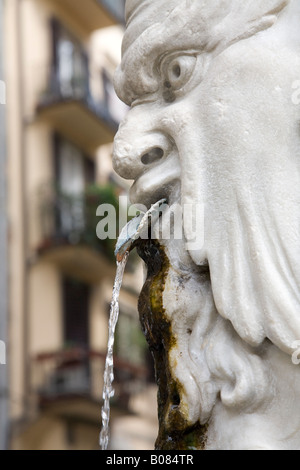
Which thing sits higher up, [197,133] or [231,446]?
[197,133]

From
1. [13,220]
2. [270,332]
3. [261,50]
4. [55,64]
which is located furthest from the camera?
[55,64]

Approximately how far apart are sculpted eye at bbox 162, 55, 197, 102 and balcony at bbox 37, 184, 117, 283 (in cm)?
1246

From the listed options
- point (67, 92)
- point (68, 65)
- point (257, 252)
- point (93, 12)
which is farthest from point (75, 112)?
point (257, 252)

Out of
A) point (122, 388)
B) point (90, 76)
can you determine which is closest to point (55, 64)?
point (90, 76)

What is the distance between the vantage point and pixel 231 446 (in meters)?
2.71

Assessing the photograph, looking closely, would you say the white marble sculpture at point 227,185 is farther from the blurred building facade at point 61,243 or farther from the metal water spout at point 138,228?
the blurred building facade at point 61,243

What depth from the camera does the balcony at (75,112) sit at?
53.5 feet

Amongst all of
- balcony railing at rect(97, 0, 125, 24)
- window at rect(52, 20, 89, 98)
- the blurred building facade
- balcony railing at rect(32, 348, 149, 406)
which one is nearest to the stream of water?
the blurred building facade

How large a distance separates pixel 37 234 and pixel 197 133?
1311 cm

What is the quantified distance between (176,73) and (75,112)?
13694 mm

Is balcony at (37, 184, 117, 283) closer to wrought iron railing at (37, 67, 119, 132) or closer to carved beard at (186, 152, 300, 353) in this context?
wrought iron railing at (37, 67, 119, 132)

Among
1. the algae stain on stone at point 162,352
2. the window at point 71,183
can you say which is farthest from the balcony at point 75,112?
the algae stain on stone at point 162,352
